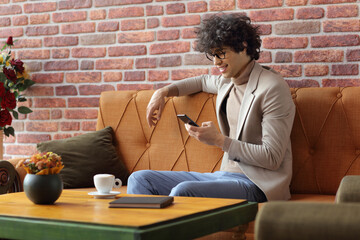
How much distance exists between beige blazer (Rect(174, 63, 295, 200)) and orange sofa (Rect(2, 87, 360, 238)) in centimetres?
16

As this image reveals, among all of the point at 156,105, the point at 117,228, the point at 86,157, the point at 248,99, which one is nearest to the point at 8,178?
the point at 86,157

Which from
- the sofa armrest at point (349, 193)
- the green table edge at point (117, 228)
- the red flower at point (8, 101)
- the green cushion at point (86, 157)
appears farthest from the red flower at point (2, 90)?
the sofa armrest at point (349, 193)

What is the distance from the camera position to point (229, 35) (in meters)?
2.71

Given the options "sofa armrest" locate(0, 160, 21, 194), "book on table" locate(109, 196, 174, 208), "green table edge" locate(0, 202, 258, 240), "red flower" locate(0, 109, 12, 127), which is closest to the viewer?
"green table edge" locate(0, 202, 258, 240)

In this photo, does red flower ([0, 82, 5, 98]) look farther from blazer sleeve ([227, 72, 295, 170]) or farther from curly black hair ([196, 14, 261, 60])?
blazer sleeve ([227, 72, 295, 170])

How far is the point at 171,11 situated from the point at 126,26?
0.32 m

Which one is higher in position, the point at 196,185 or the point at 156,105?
the point at 156,105

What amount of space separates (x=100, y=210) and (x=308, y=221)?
2.89 feet

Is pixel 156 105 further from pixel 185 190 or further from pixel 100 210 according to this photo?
pixel 100 210

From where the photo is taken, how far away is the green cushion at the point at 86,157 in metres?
3.01

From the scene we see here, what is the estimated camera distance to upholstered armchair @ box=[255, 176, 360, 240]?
1188mm

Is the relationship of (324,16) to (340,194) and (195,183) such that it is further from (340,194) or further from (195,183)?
(340,194)

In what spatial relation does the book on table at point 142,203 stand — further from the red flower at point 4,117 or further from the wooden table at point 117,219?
the red flower at point 4,117

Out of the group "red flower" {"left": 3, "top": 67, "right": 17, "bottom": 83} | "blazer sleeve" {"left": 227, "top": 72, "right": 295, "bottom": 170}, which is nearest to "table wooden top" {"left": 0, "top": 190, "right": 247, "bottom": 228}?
"blazer sleeve" {"left": 227, "top": 72, "right": 295, "bottom": 170}
